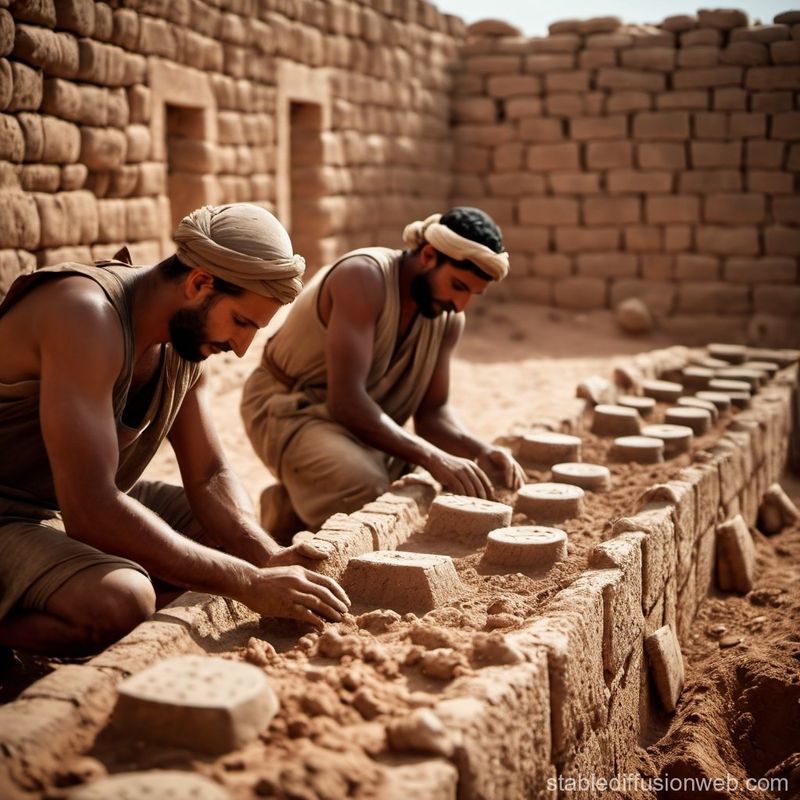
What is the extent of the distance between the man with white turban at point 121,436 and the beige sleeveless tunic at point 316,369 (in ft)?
4.72

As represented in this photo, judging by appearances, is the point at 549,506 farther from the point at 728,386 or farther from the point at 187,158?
the point at 187,158

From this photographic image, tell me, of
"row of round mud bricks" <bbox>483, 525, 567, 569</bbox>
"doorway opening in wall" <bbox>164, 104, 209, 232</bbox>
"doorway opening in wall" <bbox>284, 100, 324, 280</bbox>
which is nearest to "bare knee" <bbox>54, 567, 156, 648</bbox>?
"row of round mud bricks" <bbox>483, 525, 567, 569</bbox>

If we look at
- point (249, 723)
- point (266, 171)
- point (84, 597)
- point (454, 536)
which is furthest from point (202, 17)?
point (249, 723)

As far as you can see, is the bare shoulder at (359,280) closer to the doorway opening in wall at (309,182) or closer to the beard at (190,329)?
the beard at (190,329)

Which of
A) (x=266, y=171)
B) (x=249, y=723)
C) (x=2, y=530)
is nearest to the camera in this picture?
(x=249, y=723)

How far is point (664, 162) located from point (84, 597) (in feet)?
32.8

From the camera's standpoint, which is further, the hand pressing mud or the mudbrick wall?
the mudbrick wall

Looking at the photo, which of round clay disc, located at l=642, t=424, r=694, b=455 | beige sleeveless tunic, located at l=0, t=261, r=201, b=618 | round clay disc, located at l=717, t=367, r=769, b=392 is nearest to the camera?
beige sleeveless tunic, located at l=0, t=261, r=201, b=618

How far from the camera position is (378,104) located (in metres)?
10.8

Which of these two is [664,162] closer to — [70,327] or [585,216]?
[585,216]

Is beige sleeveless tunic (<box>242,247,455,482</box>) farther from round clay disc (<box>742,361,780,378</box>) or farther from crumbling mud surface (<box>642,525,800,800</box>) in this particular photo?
round clay disc (<box>742,361,780,378</box>)

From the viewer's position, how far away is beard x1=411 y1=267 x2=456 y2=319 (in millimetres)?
4727

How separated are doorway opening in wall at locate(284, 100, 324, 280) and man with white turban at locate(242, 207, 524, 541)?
471 centimetres

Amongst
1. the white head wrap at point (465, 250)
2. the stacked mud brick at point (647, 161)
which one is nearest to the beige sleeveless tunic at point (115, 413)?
the white head wrap at point (465, 250)
